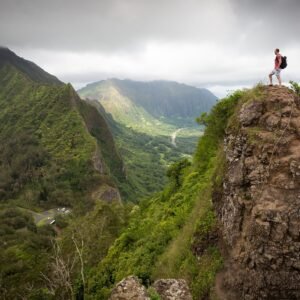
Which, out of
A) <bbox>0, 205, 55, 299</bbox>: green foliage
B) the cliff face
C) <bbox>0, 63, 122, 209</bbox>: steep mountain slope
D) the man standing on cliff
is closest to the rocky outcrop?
the cliff face

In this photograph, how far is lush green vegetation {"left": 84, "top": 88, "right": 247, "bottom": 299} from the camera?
72.3 feet

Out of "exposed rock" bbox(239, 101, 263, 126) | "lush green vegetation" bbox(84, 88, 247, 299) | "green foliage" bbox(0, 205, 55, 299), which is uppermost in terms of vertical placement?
"exposed rock" bbox(239, 101, 263, 126)

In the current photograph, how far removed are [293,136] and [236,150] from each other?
3119 millimetres

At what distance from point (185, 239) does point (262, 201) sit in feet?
26.6

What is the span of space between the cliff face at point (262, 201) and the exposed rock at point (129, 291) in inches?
263

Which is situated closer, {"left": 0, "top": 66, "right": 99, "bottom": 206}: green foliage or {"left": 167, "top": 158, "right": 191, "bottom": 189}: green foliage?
{"left": 167, "top": 158, "right": 191, "bottom": 189}: green foliage

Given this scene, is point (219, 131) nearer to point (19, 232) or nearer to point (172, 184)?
point (172, 184)

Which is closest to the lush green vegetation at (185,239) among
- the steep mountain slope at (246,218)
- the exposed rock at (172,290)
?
the steep mountain slope at (246,218)

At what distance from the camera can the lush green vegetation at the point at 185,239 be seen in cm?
2203

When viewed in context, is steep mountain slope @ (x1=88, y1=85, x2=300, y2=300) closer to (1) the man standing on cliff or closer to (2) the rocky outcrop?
(2) the rocky outcrop

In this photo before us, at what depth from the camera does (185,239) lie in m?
25.1

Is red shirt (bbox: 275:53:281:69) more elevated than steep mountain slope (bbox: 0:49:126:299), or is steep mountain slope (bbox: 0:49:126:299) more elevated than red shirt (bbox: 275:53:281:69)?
red shirt (bbox: 275:53:281:69)

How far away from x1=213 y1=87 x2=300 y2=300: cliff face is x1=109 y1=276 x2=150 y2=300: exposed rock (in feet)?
21.9

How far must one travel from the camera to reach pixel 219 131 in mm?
28656
